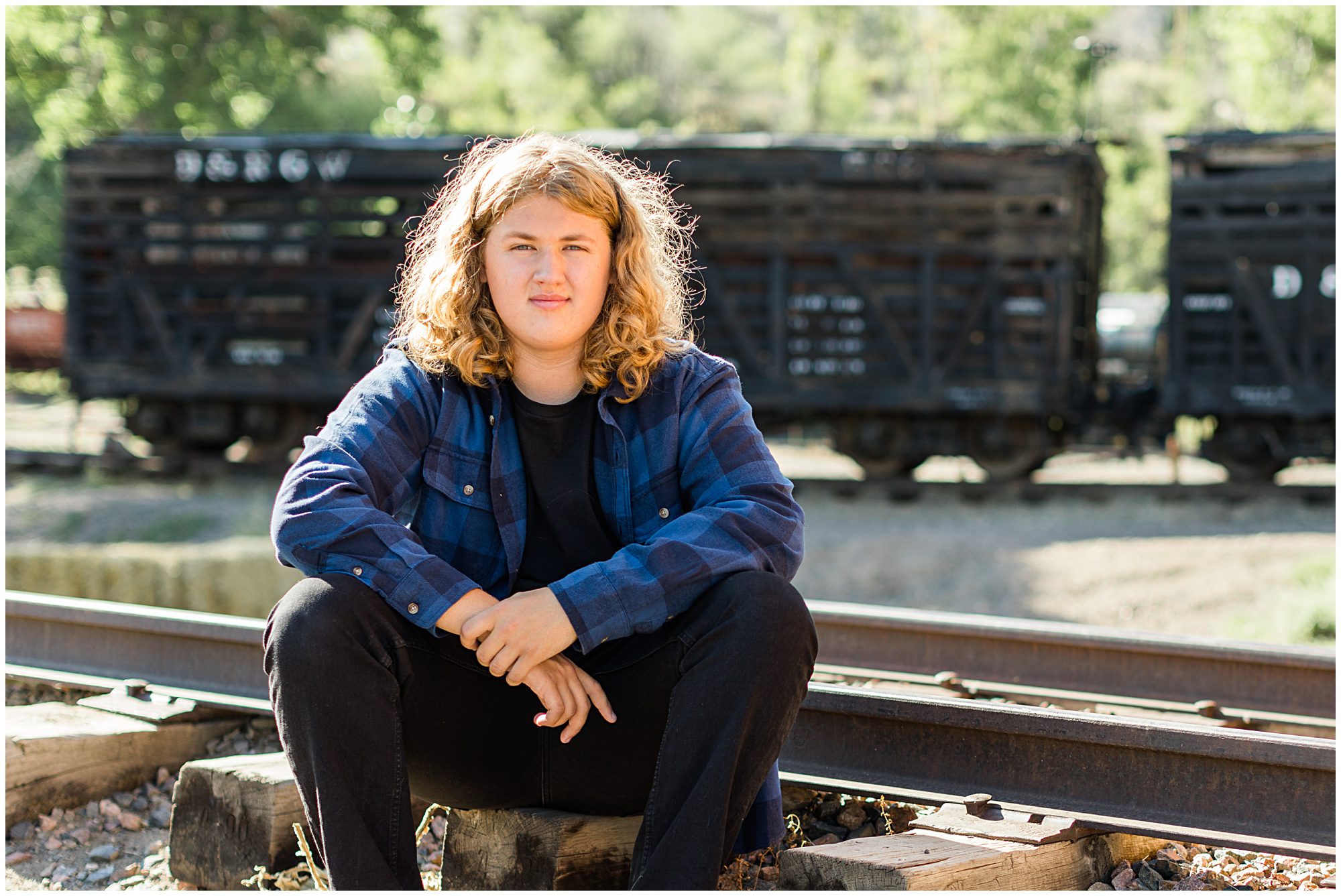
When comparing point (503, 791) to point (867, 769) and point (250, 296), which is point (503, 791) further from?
point (250, 296)

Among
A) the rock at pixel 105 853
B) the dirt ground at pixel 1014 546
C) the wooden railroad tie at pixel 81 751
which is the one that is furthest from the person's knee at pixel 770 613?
the dirt ground at pixel 1014 546

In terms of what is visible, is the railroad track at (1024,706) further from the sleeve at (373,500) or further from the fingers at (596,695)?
the sleeve at (373,500)

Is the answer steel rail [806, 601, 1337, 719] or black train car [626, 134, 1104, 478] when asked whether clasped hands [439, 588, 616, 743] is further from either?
black train car [626, 134, 1104, 478]

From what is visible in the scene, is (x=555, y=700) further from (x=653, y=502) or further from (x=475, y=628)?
(x=653, y=502)

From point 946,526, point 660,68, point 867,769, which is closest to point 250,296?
point 946,526

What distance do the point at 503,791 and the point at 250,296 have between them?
41.9 ft

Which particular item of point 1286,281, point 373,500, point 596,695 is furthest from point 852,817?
point 1286,281

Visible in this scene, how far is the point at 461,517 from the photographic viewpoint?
269cm

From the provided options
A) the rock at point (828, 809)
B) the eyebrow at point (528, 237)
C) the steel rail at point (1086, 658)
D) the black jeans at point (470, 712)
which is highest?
the eyebrow at point (528, 237)

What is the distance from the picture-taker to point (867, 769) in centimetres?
327

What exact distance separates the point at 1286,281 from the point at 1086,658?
387 inches

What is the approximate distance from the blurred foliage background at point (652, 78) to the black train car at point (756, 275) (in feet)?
5.78

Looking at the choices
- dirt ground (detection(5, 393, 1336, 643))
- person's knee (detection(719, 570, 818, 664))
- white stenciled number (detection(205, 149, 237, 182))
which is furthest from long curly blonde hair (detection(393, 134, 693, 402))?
white stenciled number (detection(205, 149, 237, 182))

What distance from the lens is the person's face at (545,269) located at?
8.84 feet
